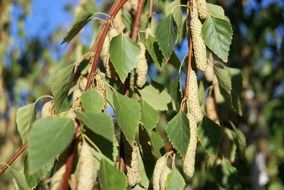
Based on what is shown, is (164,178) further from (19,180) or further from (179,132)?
(19,180)

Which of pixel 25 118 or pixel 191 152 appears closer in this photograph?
pixel 191 152

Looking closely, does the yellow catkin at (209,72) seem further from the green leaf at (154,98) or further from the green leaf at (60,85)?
the green leaf at (60,85)

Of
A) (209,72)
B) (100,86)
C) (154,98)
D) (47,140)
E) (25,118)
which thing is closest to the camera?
(47,140)

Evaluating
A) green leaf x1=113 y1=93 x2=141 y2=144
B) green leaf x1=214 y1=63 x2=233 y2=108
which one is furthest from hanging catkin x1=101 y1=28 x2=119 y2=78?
green leaf x1=214 y1=63 x2=233 y2=108

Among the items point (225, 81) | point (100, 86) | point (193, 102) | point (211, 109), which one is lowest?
point (211, 109)

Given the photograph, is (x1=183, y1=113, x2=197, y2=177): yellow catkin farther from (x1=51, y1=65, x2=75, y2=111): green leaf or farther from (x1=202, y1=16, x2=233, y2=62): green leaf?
(x1=51, y1=65, x2=75, y2=111): green leaf

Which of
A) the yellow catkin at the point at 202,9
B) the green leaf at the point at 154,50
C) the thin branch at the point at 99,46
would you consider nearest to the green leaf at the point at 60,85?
the thin branch at the point at 99,46

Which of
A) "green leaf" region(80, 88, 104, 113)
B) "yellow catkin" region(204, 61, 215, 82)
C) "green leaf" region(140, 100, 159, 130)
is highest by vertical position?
"green leaf" region(80, 88, 104, 113)

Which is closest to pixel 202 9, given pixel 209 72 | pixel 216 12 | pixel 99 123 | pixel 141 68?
pixel 216 12
